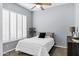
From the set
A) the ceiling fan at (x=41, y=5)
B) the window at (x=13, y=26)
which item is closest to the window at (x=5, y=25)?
the window at (x=13, y=26)

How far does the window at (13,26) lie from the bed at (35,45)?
193 mm

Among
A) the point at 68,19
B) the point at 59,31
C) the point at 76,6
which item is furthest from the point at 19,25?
the point at 76,6

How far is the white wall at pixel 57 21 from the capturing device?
1966 millimetres

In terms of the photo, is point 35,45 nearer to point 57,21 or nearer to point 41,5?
point 57,21

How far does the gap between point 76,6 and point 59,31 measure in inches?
27.9

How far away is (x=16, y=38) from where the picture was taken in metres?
1.96

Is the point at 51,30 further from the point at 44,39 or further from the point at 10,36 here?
the point at 10,36

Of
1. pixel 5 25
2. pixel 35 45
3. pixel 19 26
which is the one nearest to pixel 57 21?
pixel 35 45

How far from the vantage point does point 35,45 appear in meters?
2.09

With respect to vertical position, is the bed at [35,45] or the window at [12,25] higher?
the window at [12,25]

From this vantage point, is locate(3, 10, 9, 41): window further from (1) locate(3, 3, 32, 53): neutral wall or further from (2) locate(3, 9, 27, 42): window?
(1) locate(3, 3, 32, 53): neutral wall

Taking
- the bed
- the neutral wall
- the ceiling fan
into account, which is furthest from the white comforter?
the ceiling fan

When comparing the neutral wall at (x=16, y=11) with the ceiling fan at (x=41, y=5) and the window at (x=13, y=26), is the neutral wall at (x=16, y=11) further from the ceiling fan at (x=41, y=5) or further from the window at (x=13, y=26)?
the ceiling fan at (x=41, y=5)

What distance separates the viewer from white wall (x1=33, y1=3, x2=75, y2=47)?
197 centimetres
